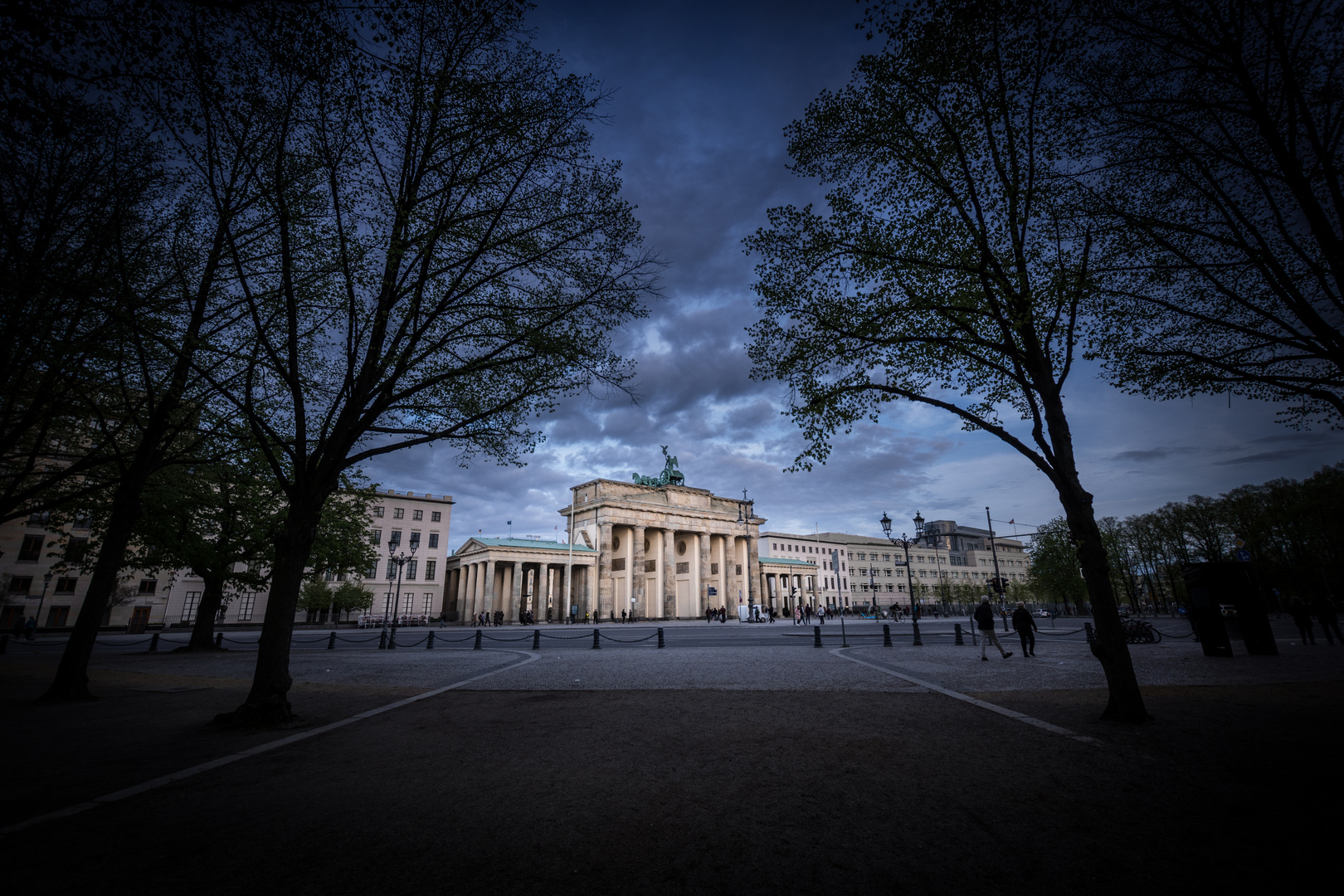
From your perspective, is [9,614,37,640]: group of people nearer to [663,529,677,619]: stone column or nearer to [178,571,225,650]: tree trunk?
[178,571,225,650]: tree trunk

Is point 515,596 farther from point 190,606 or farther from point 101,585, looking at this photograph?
point 101,585

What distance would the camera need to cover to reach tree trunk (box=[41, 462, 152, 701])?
10.7 meters

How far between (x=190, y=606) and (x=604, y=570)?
3893 cm

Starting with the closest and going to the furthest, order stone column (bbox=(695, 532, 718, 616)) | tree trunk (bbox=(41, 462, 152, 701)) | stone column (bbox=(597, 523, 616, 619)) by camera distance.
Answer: tree trunk (bbox=(41, 462, 152, 701)) → stone column (bbox=(597, 523, 616, 619)) → stone column (bbox=(695, 532, 718, 616))

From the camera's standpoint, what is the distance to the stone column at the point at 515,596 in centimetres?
6645

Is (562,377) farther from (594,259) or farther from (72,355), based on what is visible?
(72,355)

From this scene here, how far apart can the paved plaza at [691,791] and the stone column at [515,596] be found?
5753 centimetres

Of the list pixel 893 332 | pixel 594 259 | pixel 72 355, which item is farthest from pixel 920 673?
pixel 72 355

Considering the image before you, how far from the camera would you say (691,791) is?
4836 mm

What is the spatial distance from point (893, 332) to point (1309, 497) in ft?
198

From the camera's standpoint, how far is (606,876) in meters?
3.28

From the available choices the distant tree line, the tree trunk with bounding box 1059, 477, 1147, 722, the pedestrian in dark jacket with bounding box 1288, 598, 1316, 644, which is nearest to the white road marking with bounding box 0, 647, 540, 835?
the tree trunk with bounding box 1059, 477, 1147, 722

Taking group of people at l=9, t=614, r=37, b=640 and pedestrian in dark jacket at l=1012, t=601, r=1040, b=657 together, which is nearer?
pedestrian in dark jacket at l=1012, t=601, r=1040, b=657

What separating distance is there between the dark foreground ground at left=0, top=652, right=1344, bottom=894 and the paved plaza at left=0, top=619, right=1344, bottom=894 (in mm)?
27
